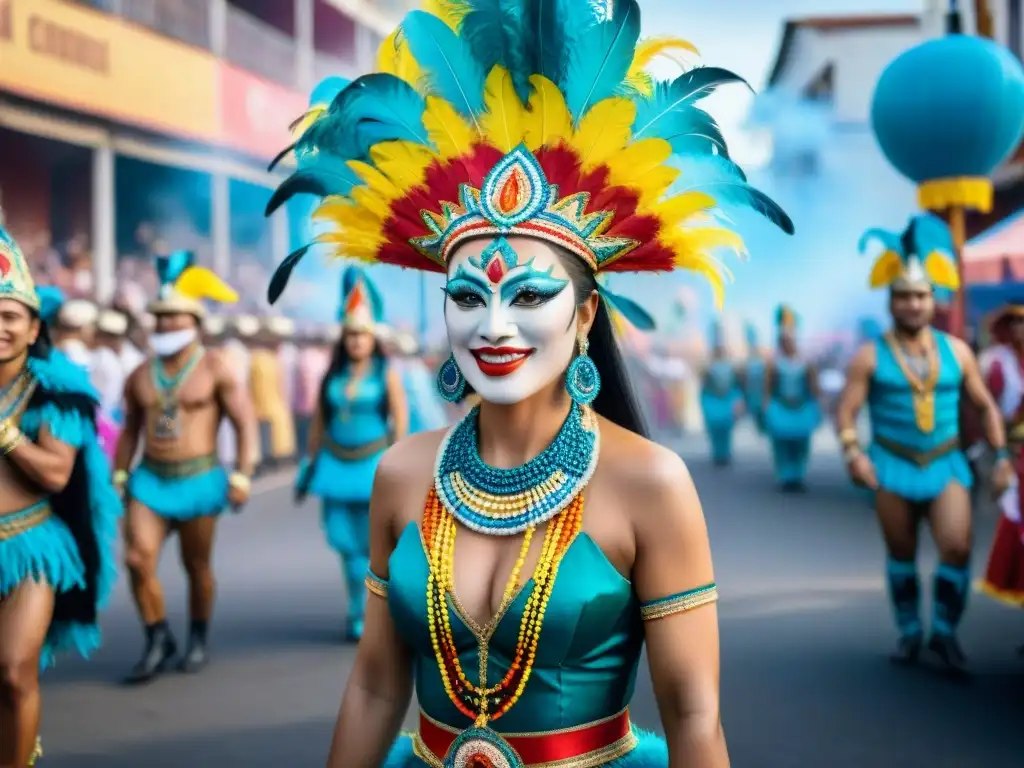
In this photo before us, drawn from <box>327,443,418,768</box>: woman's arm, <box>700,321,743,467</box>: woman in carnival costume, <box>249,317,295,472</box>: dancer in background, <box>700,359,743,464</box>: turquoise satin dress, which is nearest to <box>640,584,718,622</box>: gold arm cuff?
<box>327,443,418,768</box>: woman's arm

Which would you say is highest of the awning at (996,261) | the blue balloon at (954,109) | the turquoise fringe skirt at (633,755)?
the blue balloon at (954,109)

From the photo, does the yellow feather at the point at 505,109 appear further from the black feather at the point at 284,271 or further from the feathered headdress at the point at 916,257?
the feathered headdress at the point at 916,257

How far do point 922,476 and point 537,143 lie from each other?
15.2 feet

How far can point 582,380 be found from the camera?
9.12 feet

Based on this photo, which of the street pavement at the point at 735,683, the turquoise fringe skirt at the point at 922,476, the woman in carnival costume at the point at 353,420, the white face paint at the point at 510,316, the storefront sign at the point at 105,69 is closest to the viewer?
the white face paint at the point at 510,316

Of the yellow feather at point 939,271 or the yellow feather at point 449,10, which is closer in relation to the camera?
the yellow feather at point 449,10

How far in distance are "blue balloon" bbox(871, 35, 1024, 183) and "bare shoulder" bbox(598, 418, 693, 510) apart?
7.18m

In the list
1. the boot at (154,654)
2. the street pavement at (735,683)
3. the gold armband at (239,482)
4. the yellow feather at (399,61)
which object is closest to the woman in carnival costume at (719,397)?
the street pavement at (735,683)

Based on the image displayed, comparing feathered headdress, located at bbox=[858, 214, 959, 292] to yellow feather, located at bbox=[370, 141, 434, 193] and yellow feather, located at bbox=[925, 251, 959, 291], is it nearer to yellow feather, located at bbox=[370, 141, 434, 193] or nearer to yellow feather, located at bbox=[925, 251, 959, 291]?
yellow feather, located at bbox=[925, 251, 959, 291]

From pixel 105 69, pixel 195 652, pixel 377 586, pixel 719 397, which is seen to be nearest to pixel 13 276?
pixel 377 586

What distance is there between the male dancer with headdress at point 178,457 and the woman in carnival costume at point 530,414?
425 cm

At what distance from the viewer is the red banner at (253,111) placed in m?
23.1

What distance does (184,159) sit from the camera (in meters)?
21.8

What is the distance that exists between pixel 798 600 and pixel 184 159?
52.4ft
